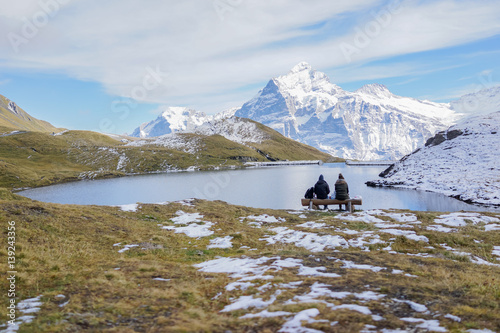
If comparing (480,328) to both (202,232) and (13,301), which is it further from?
(202,232)

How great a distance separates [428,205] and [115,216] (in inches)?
2241

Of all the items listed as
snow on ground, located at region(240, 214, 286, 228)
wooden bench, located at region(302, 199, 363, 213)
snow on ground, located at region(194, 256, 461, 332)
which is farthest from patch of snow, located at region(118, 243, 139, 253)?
wooden bench, located at region(302, 199, 363, 213)

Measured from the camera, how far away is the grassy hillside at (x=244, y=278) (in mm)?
7430

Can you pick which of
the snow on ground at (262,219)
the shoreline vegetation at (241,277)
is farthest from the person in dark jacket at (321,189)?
the shoreline vegetation at (241,277)

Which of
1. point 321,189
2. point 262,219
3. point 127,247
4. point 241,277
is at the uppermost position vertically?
point 321,189

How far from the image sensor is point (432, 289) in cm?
924

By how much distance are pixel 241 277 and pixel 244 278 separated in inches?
9.1

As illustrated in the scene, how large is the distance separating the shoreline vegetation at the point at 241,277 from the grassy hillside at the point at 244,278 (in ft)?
0.16

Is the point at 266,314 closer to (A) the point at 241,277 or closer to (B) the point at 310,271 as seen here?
(A) the point at 241,277

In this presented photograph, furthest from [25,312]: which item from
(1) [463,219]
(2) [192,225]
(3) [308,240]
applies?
(1) [463,219]

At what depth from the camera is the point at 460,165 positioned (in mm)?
83438

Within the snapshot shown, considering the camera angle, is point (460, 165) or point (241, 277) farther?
point (460, 165)

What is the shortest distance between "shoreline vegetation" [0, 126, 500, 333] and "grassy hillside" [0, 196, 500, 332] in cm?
5

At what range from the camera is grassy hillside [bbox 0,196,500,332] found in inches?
293
